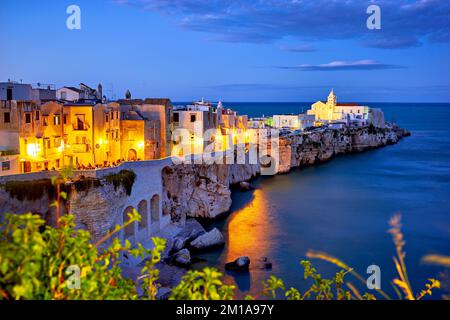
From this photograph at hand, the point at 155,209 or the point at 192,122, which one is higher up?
the point at 192,122

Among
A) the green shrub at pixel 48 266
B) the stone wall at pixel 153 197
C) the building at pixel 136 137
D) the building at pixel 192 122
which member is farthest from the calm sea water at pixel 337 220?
the green shrub at pixel 48 266

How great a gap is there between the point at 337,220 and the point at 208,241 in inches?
416

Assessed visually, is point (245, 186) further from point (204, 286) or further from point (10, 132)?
point (204, 286)

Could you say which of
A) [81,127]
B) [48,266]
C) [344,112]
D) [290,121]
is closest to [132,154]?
[81,127]

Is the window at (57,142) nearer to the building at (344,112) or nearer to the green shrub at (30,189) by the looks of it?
the green shrub at (30,189)

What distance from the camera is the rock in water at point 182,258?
74.1 feet

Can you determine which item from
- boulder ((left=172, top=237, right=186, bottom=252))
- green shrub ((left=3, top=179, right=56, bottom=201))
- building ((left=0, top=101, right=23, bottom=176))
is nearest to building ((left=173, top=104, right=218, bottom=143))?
boulder ((left=172, top=237, right=186, bottom=252))

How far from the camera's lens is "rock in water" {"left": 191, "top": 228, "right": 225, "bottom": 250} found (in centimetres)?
2519

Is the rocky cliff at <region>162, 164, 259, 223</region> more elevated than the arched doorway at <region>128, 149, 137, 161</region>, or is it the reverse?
the arched doorway at <region>128, 149, 137, 161</region>

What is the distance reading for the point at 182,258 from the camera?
22750mm

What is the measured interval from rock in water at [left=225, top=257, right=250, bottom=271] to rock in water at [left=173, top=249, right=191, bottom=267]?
1873 mm

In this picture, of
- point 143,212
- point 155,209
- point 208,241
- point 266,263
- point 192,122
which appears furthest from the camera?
point 192,122

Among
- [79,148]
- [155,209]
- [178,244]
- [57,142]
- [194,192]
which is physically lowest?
[178,244]

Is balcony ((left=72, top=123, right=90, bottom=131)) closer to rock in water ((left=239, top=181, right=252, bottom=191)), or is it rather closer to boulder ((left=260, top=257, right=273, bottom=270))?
boulder ((left=260, top=257, right=273, bottom=270))
